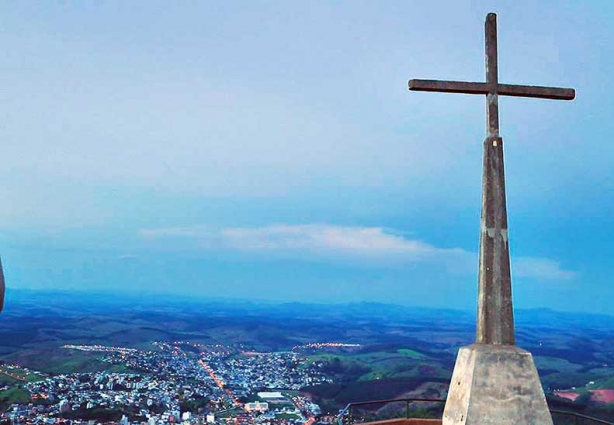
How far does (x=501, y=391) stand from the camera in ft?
23.6

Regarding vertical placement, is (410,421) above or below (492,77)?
below

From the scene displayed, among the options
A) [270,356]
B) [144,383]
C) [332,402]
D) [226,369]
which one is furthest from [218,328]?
[332,402]

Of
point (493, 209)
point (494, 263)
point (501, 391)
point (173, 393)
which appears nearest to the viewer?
point (501, 391)

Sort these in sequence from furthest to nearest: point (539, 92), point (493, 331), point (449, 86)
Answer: point (539, 92) < point (449, 86) < point (493, 331)

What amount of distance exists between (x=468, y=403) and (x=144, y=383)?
23.1m

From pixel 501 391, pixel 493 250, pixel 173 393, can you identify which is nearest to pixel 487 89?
pixel 493 250

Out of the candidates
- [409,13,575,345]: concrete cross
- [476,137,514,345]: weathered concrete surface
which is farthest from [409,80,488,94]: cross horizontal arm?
[476,137,514,345]: weathered concrete surface

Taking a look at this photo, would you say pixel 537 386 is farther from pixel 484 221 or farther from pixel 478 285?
pixel 484 221

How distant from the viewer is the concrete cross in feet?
24.6

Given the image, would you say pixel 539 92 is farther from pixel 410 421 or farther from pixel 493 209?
pixel 410 421

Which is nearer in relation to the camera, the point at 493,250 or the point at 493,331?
the point at 493,331

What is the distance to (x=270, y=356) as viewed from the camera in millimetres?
38125

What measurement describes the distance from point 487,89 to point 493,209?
5.46 feet

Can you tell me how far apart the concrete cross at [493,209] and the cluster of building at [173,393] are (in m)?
13.7
